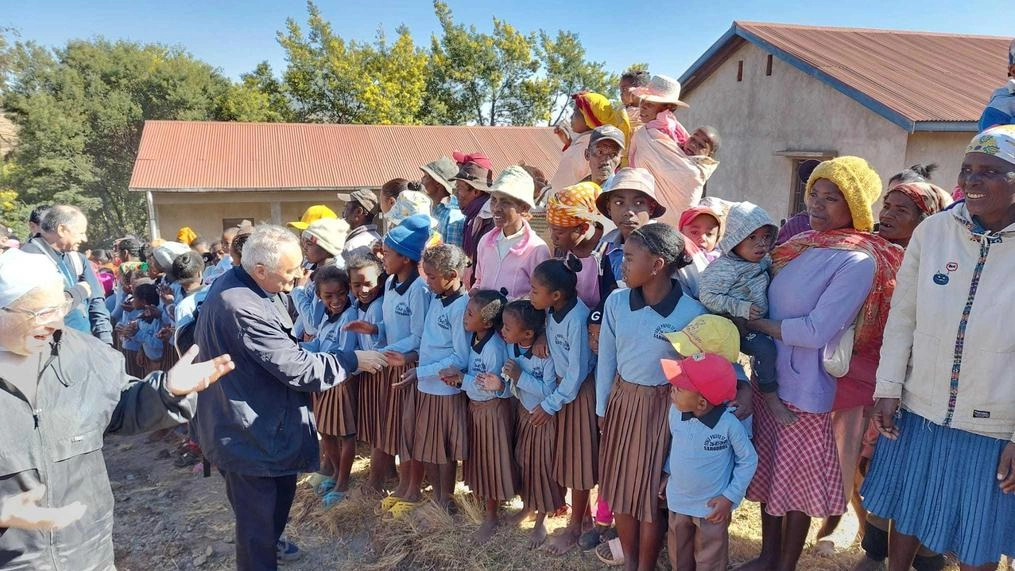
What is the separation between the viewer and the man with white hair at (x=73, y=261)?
4.55 metres

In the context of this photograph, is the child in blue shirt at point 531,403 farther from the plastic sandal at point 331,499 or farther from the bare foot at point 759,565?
the plastic sandal at point 331,499

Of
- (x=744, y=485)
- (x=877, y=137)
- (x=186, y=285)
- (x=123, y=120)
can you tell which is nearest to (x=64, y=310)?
(x=744, y=485)

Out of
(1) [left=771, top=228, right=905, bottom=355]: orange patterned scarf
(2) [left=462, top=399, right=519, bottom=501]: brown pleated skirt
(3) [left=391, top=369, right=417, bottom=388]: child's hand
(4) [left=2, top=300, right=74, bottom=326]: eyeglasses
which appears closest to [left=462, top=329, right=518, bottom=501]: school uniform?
(2) [left=462, top=399, right=519, bottom=501]: brown pleated skirt

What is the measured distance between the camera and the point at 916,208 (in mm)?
2758

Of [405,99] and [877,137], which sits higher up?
[405,99]

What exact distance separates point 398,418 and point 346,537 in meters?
0.78

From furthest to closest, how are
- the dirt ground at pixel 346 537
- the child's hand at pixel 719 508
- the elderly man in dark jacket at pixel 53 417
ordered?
the dirt ground at pixel 346 537 < the child's hand at pixel 719 508 < the elderly man in dark jacket at pixel 53 417

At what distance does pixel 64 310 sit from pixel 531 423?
7.06ft

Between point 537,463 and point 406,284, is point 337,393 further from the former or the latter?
point 537,463

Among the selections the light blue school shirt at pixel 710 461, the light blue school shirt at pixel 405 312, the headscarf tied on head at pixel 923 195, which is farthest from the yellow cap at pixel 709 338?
the light blue school shirt at pixel 405 312

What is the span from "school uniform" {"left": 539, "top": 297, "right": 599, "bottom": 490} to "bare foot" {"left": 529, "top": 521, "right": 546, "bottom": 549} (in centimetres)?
32

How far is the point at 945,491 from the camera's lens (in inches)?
90.6

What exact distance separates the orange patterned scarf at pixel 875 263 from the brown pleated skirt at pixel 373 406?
2487 mm

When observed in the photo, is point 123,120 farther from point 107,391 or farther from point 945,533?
point 945,533
